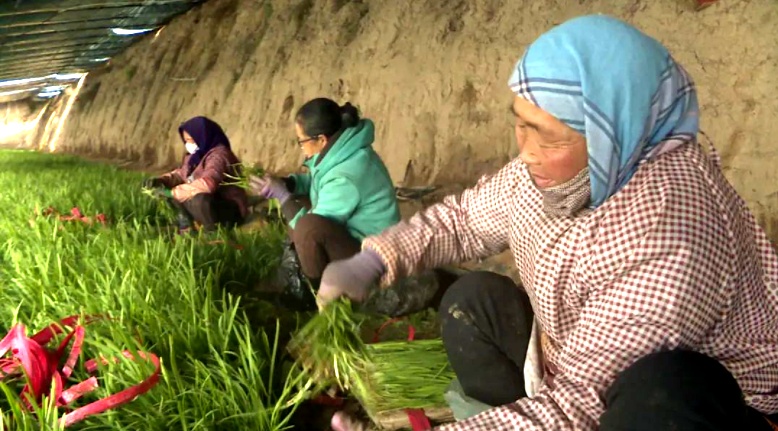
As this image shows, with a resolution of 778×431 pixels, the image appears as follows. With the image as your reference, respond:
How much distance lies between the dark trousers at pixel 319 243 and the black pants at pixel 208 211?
3.82ft

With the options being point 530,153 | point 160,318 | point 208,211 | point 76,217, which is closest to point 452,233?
point 530,153

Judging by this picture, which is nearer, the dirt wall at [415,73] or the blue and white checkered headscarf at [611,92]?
the blue and white checkered headscarf at [611,92]

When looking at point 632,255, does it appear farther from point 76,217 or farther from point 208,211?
point 208,211

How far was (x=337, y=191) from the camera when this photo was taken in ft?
8.21

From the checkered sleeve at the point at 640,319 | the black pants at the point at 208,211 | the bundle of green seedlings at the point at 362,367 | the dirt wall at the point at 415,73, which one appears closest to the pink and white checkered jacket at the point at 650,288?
the checkered sleeve at the point at 640,319

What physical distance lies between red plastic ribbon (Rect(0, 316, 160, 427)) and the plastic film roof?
5.24 m

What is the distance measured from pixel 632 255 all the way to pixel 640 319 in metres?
0.10

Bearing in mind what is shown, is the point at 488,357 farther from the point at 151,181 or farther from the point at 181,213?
the point at 151,181

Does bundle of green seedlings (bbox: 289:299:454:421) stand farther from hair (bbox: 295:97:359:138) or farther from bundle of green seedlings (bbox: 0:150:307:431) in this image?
hair (bbox: 295:97:359:138)

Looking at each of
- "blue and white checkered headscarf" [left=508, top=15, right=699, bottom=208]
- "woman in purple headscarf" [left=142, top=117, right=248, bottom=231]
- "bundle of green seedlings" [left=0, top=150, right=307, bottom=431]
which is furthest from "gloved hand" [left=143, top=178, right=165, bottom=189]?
"blue and white checkered headscarf" [left=508, top=15, right=699, bottom=208]

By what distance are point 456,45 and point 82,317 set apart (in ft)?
10.7

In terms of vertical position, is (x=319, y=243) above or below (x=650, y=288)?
below

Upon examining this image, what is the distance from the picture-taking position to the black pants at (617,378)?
0.92 m

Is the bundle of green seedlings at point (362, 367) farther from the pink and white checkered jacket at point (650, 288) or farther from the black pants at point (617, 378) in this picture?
the pink and white checkered jacket at point (650, 288)
